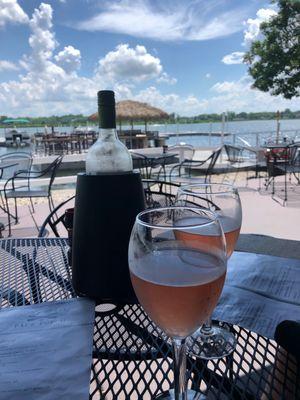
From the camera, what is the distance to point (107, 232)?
0.61 meters

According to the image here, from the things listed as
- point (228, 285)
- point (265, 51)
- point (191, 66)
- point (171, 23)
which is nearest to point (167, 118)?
point (171, 23)

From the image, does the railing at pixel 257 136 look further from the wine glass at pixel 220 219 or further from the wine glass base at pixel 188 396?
the wine glass base at pixel 188 396

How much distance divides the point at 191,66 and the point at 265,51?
23.4m

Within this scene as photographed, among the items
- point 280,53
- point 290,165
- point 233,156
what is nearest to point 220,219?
point 290,165

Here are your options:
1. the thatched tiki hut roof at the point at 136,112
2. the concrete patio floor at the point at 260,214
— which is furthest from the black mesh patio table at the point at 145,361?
the thatched tiki hut roof at the point at 136,112

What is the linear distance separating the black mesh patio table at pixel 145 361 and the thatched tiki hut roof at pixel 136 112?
11836 mm

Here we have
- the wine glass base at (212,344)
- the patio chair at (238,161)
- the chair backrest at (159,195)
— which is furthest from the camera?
the patio chair at (238,161)

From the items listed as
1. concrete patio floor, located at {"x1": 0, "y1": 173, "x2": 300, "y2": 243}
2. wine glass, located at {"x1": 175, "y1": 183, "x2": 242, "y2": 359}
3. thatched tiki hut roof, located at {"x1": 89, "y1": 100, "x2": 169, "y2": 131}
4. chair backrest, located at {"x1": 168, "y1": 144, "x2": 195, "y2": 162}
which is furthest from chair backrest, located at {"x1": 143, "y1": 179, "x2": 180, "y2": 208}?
thatched tiki hut roof, located at {"x1": 89, "y1": 100, "x2": 169, "y2": 131}

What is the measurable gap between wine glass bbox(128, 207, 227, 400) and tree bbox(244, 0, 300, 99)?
291 inches

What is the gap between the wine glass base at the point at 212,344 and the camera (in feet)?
1.71

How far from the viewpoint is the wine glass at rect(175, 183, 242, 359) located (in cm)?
54

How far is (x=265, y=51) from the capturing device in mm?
6910

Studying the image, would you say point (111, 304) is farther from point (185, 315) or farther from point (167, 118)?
point (167, 118)

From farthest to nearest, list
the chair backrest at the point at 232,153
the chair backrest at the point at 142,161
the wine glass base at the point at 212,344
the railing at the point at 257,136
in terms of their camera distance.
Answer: the railing at the point at 257,136 < the chair backrest at the point at 232,153 < the chair backrest at the point at 142,161 < the wine glass base at the point at 212,344
